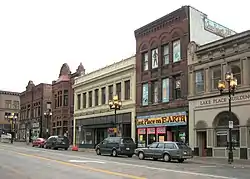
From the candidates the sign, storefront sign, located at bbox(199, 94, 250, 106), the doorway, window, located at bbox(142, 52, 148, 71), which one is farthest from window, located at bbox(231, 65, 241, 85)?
window, located at bbox(142, 52, 148, 71)

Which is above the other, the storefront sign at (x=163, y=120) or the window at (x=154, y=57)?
the window at (x=154, y=57)

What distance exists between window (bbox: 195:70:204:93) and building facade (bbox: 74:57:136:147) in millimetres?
10185

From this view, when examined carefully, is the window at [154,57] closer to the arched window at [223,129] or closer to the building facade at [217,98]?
the building facade at [217,98]

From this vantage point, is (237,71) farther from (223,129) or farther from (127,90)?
(127,90)

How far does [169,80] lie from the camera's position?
3703 cm

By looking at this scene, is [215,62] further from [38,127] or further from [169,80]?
[38,127]

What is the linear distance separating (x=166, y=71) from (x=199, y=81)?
16.5 feet

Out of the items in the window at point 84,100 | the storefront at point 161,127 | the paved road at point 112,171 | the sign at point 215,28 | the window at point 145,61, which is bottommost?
the paved road at point 112,171

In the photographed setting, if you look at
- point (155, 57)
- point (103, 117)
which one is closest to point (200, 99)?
point (155, 57)

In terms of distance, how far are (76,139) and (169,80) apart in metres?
22.7

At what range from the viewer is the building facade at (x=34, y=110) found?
2776 inches

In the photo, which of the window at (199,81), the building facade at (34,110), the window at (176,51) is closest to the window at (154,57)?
the window at (176,51)

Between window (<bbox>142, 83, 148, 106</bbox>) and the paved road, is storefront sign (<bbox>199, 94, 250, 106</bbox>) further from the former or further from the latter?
window (<bbox>142, 83, 148, 106</bbox>)

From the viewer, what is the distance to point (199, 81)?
110ft
